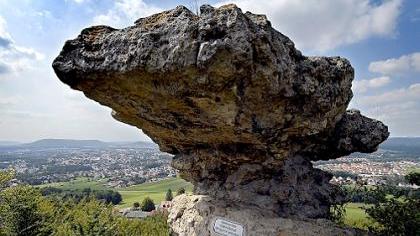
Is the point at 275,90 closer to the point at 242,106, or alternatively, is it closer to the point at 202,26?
the point at 242,106

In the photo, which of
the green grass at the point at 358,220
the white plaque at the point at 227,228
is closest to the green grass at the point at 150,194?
the green grass at the point at 358,220

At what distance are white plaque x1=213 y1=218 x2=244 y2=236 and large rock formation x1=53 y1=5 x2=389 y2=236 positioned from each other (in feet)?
3.26

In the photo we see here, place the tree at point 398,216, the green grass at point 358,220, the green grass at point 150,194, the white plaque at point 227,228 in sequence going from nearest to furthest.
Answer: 1. the white plaque at point 227,228
2. the tree at point 398,216
3. the green grass at point 358,220
4. the green grass at point 150,194

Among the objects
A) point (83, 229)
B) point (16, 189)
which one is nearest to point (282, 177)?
point (83, 229)

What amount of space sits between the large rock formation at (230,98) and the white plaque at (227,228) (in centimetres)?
99

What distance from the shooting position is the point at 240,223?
13.6 metres

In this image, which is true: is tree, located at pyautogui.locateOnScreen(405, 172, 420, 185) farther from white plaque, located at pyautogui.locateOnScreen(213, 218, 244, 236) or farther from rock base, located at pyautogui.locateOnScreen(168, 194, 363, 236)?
→ white plaque, located at pyautogui.locateOnScreen(213, 218, 244, 236)

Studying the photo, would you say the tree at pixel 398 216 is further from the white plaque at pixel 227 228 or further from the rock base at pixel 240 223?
the white plaque at pixel 227 228

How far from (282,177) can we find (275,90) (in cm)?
553

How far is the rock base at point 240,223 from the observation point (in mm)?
13438

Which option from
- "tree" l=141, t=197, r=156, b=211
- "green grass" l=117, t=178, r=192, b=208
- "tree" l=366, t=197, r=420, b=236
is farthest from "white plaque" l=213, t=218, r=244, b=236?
"tree" l=141, t=197, r=156, b=211

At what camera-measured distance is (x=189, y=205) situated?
50.9 feet

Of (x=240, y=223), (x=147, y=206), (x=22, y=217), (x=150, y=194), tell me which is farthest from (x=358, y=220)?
(x=150, y=194)

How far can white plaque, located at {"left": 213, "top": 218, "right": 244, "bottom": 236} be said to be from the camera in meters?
13.5
